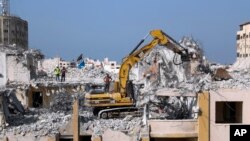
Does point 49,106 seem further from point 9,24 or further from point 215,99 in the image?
point 9,24

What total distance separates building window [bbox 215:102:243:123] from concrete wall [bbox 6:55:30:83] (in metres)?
13.8

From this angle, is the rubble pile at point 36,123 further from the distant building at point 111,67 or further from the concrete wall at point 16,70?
the distant building at point 111,67

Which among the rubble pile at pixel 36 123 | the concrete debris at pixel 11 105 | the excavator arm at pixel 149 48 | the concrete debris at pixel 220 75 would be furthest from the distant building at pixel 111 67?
the concrete debris at pixel 220 75

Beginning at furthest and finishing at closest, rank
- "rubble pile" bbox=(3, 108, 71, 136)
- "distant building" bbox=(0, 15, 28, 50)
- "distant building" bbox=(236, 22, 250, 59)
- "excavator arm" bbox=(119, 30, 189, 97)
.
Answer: "distant building" bbox=(236, 22, 250, 59) < "distant building" bbox=(0, 15, 28, 50) < "excavator arm" bbox=(119, 30, 189, 97) < "rubble pile" bbox=(3, 108, 71, 136)

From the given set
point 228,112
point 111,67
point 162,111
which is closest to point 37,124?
point 162,111

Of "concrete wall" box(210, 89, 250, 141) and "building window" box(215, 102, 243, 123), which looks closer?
"concrete wall" box(210, 89, 250, 141)

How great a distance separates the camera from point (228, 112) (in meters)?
25.1

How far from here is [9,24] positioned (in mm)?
63281

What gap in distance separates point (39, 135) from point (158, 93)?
19.5 feet

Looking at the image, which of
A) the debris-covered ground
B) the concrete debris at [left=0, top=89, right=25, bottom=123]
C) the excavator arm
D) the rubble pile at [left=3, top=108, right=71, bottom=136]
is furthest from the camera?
the excavator arm

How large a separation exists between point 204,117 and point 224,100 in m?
1.22

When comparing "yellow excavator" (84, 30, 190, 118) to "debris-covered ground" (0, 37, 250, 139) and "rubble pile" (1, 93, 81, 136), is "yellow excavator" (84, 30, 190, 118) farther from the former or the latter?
"rubble pile" (1, 93, 81, 136)

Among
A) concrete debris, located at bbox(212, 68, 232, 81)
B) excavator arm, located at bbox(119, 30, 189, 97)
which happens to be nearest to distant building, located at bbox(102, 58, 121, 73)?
excavator arm, located at bbox(119, 30, 189, 97)

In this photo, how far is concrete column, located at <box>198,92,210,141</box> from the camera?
72.1 ft
